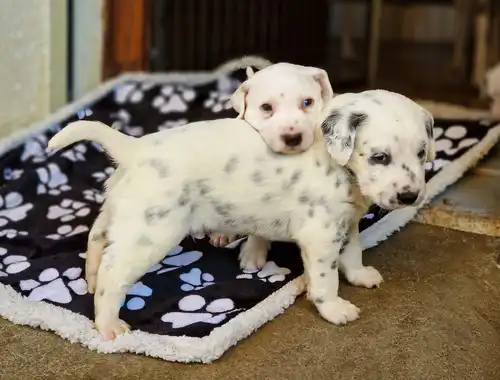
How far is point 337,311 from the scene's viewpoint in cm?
173

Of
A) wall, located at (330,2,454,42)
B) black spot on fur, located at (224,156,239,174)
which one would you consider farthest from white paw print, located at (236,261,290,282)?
wall, located at (330,2,454,42)

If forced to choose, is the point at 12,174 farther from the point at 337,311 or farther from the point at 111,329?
the point at 337,311

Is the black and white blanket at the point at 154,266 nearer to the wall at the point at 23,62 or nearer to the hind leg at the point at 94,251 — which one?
the hind leg at the point at 94,251

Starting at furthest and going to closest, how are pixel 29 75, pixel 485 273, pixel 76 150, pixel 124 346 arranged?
pixel 29 75, pixel 76 150, pixel 485 273, pixel 124 346

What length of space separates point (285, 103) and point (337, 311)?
0.48 metres

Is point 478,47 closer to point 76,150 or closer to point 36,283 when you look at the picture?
point 76,150

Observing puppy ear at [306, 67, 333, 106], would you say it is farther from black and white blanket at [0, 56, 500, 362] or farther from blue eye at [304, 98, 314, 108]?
black and white blanket at [0, 56, 500, 362]

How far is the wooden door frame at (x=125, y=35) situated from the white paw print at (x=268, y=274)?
64.5 inches

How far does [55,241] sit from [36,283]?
29cm

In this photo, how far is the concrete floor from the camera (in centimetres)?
152

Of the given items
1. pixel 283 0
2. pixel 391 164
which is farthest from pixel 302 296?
pixel 283 0

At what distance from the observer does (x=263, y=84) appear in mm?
1867

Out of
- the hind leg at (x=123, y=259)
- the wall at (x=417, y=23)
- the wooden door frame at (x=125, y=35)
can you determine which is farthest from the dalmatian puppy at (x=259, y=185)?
the wall at (x=417, y=23)

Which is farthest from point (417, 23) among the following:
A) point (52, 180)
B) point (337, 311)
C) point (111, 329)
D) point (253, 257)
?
point (111, 329)
